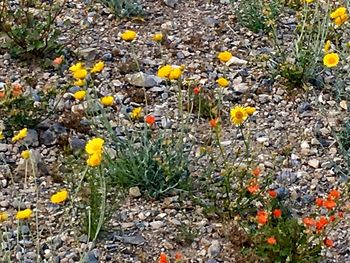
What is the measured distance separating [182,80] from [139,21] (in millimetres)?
884

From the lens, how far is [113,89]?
5395 millimetres

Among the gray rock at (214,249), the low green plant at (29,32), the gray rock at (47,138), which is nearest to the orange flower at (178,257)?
the gray rock at (214,249)

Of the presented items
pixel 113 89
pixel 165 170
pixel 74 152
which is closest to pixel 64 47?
pixel 113 89

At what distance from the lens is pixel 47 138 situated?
485 centimetres

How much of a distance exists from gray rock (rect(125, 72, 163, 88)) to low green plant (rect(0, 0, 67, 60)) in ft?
1.99

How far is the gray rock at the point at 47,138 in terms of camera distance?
483 centimetres

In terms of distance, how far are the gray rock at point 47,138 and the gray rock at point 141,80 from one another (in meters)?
0.85

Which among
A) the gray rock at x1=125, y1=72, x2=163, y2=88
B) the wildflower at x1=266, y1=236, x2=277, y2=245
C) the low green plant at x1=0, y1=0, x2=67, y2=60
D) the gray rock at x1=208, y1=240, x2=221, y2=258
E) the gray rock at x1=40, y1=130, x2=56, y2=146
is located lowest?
the gray rock at x1=208, y1=240, x2=221, y2=258

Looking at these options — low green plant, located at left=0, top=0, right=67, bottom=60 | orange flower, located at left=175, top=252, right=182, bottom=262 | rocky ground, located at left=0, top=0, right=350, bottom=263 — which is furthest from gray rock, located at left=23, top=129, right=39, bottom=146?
orange flower, located at left=175, top=252, right=182, bottom=262

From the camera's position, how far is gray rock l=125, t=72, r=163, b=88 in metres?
5.45

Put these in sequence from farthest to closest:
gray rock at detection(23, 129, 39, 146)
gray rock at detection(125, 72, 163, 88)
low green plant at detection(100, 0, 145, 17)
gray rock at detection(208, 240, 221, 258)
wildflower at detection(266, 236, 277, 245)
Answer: low green plant at detection(100, 0, 145, 17) → gray rock at detection(125, 72, 163, 88) → gray rock at detection(23, 129, 39, 146) → gray rock at detection(208, 240, 221, 258) → wildflower at detection(266, 236, 277, 245)

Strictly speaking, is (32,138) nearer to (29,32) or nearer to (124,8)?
(29,32)

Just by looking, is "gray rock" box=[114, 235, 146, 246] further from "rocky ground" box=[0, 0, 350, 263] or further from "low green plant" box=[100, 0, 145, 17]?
"low green plant" box=[100, 0, 145, 17]

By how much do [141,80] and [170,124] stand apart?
56 cm
